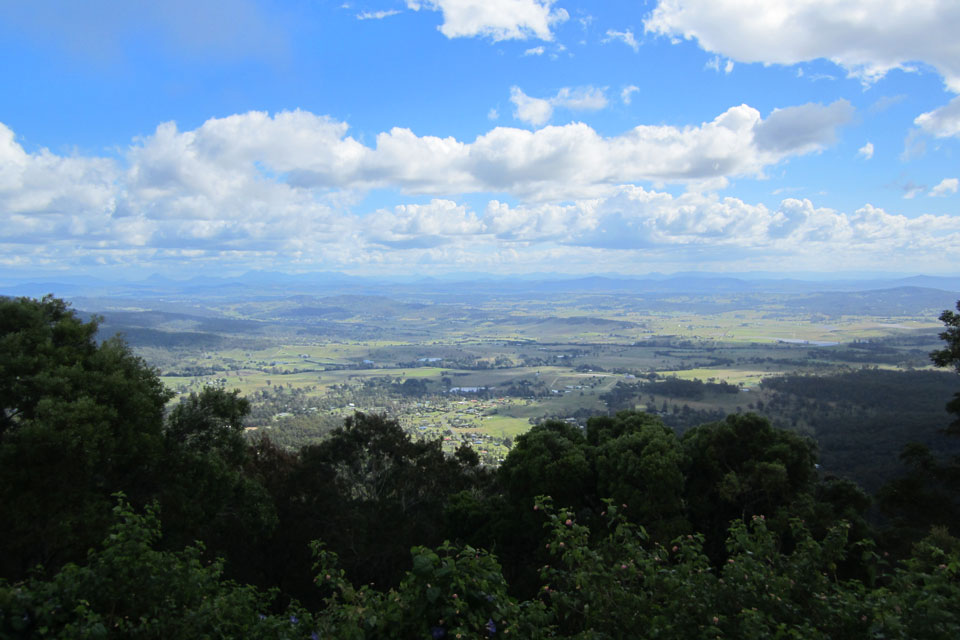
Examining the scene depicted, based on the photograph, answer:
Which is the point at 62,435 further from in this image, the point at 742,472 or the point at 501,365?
the point at 501,365

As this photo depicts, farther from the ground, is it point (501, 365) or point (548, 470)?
point (548, 470)

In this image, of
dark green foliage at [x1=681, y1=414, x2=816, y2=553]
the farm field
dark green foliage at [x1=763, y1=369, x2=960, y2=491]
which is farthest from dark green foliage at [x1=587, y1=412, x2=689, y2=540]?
the farm field

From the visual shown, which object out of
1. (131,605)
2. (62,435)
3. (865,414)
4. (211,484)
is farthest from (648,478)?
(865,414)

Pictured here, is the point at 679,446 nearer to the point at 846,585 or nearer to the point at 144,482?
the point at 846,585

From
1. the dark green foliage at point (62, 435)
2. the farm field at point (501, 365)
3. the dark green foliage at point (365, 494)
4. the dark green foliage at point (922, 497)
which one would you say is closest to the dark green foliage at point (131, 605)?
the dark green foliage at point (62, 435)

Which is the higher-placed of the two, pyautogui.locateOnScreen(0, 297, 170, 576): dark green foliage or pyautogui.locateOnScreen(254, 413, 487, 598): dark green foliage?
pyautogui.locateOnScreen(0, 297, 170, 576): dark green foliage

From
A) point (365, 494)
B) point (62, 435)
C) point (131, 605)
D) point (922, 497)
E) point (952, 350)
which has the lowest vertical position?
point (365, 494)

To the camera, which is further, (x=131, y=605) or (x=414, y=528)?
(x=414, y=528)

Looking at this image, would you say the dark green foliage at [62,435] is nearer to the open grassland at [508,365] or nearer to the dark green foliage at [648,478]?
the dark green foliage at [648,478]

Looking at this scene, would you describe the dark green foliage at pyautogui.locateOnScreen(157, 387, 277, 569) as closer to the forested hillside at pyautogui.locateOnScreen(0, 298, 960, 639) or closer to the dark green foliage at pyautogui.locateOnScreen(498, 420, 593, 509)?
the forested hillside at pyautogui.locateOnScreen(0, 298, 960, 639)

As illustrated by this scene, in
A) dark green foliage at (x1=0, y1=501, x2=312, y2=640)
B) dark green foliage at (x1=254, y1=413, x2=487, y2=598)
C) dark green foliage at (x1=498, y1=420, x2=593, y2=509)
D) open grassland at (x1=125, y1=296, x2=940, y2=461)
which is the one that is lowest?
open grassland at (x1=125, y1=296, x2=940, y2=461)
